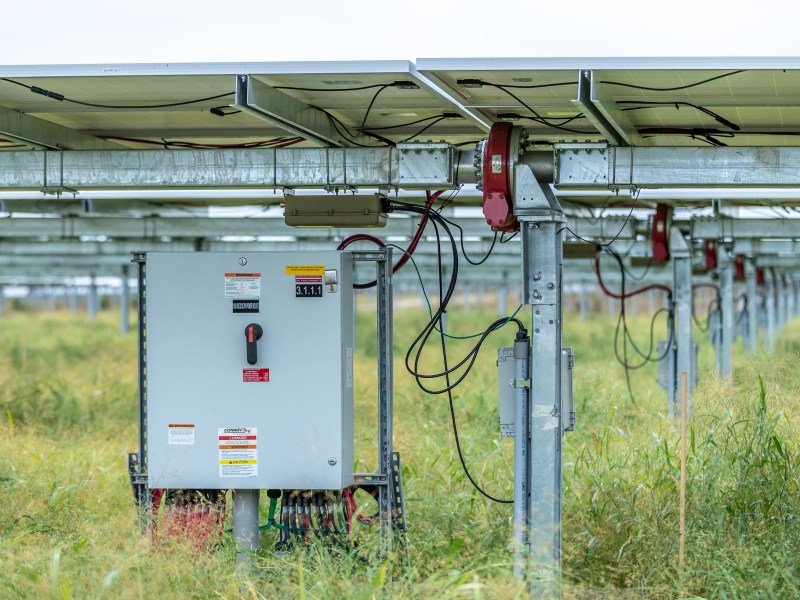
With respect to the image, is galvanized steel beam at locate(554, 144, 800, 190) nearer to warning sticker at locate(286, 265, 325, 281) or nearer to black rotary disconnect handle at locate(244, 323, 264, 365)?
warning sticker at locate(286, 265, 325, 281)

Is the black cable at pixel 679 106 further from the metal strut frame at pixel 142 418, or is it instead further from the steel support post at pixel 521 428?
the metal strut frame at pixel 142 418

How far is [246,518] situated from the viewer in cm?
546

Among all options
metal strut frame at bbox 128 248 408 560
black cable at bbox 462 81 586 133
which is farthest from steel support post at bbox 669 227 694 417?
metal strut frame at bbox 128 248 408 560

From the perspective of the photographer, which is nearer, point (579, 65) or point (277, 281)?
point (579, 65)

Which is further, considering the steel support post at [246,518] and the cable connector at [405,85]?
the steel support post at [246,518]

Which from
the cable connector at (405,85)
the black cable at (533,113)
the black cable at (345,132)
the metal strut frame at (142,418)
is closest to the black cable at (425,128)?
the black cable at (345,132)

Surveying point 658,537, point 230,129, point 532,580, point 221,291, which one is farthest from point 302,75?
point 658,537

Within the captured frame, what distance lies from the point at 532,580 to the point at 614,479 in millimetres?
1871

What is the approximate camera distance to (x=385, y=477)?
5.36 metres

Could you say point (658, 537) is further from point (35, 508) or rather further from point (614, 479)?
point (35, 508)

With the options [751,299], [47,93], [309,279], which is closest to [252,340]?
[309,279]

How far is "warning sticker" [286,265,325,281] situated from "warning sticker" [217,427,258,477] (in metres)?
0.84

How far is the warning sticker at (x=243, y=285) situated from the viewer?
17.5 ft

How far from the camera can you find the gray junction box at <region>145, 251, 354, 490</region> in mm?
5266
